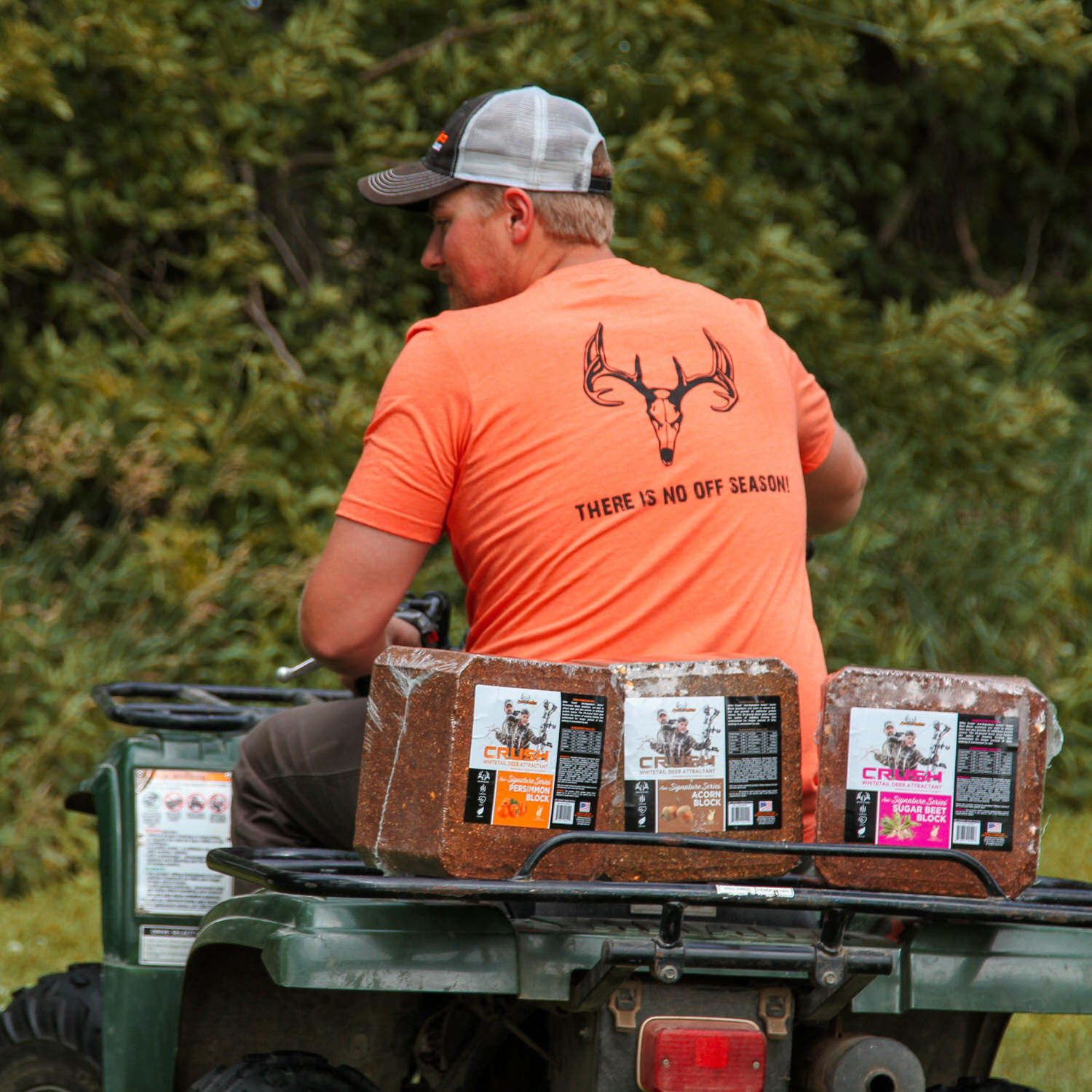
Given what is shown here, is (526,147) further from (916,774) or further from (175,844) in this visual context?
(175,844)

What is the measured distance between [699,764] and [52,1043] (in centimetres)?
166

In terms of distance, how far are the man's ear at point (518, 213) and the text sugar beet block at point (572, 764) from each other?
893 mm

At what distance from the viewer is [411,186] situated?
8.66ft

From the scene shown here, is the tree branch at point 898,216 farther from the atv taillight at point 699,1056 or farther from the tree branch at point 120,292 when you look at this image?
the atv taillight at point 699,1056

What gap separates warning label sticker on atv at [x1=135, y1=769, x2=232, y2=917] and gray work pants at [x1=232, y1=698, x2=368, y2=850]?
211mm

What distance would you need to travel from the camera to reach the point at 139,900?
271 cm

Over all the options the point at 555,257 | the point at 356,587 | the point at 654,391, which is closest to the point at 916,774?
the point at 654,391

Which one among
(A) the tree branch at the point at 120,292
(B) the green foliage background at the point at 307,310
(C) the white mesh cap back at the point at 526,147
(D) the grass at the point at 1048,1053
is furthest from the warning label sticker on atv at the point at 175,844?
(A) the tree branch at the point at 120,292

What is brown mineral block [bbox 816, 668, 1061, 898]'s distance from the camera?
6.38 feet

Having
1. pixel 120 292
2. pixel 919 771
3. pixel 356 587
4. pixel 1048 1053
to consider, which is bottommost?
pixel 1048 1053

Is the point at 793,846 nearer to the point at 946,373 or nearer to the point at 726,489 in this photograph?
the point at 726,489

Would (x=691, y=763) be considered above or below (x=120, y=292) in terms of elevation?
below

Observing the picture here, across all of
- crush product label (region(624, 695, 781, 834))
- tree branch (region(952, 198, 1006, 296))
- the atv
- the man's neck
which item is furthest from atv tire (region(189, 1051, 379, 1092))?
tree branch (region(952, 198, 1006, 296))

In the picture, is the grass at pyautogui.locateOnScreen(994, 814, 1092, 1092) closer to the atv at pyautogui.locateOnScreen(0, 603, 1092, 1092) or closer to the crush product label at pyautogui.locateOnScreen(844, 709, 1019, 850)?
the atv at pyautogui.locateOnScreen(0, 603, 1092, 1092)
